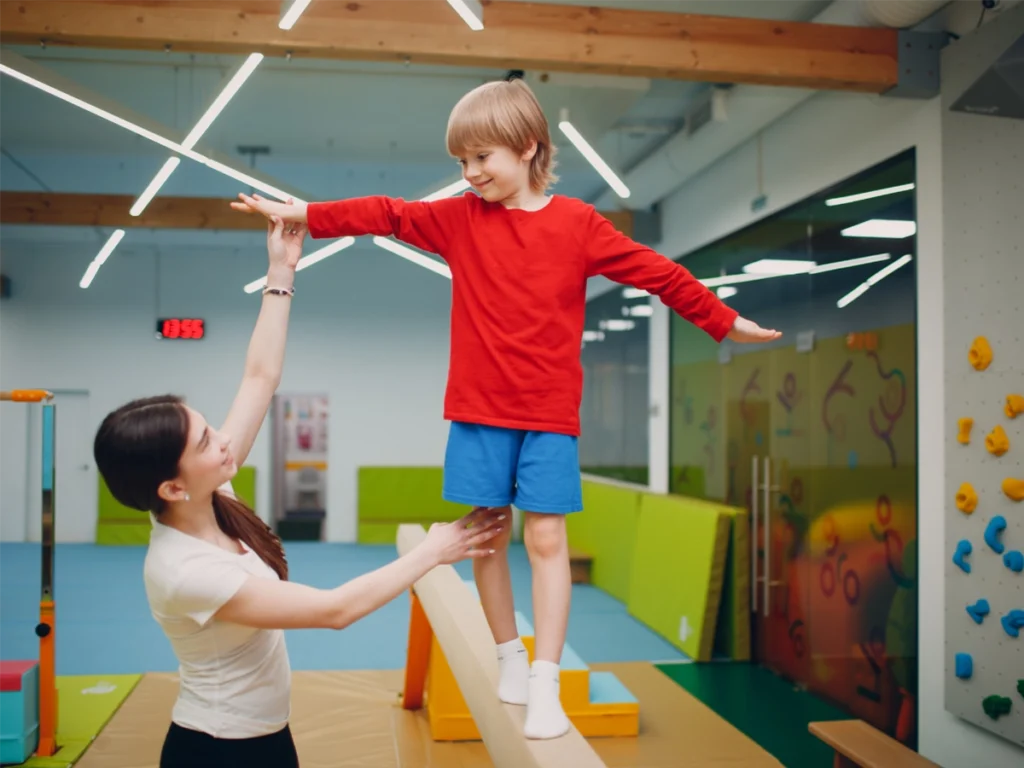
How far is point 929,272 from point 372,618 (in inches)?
183

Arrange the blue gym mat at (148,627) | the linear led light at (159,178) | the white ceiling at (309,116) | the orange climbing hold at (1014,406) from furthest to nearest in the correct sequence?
the blue gym mat at (148,627)
the white ceiling at (309,116)
the linear led light at (159,178)
the orange climbing hold at (1014,406)

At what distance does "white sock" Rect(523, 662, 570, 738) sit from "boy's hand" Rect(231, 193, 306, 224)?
101cm

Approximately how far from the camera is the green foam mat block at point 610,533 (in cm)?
759

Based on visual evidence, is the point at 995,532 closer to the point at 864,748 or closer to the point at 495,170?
the point at 864,748

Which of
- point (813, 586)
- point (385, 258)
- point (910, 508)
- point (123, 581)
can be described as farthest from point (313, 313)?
point (910, 508)

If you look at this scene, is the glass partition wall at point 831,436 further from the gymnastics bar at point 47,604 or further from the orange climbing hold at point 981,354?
the gymnastics bar at point 47,604

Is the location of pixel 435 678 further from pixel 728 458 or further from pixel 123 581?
pixel 123 581

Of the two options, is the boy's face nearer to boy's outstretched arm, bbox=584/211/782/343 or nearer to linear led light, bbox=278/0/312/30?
boy's outstretched arm, bbox=584/211/782/343

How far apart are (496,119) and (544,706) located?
44.4 inches

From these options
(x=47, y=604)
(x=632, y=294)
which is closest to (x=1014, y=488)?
(x=47, y=604)

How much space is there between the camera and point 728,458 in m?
6.40

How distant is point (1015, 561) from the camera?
3.50m

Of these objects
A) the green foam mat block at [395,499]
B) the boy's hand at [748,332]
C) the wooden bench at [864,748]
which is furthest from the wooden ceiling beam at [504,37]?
the green foam mat block at [395,499]

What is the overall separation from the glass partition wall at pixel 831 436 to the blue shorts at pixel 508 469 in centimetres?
309
